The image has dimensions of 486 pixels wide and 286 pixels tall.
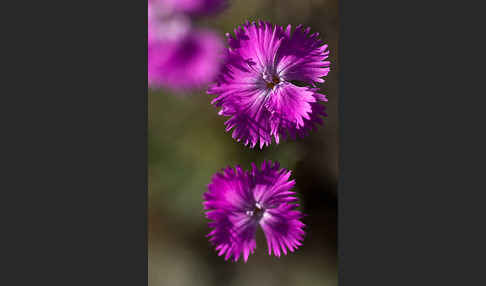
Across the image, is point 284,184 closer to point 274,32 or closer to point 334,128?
point 334,128

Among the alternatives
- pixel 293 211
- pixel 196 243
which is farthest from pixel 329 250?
pixel 196 243

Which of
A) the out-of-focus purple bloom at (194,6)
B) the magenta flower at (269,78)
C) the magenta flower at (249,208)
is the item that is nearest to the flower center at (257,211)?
the magenta flower at (249,208)

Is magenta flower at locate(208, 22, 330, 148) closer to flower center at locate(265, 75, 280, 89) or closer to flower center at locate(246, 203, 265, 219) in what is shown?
flower center at locate(265, 75, 280, 89)

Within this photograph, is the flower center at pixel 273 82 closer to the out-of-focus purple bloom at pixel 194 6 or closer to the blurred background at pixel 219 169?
the blurred background at pixel 219 169

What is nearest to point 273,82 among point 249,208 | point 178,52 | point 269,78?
point 269,78

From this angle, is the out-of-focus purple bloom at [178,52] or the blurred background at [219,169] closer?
the out-of-focus purple bloom at [178,52]

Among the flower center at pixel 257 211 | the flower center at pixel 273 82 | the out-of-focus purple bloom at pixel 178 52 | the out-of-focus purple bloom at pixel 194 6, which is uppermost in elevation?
the out-of-focus purple bloom at pixel 194 6

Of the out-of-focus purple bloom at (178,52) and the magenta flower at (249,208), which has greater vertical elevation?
the out-of-focus purple bloom at (178,52)

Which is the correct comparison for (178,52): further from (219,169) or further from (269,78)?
(219,169)
